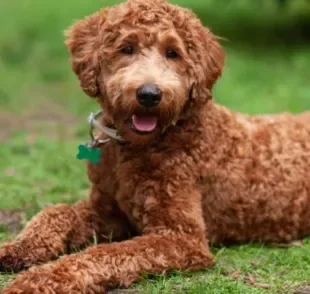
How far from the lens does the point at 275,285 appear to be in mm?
5336

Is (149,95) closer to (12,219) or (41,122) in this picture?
(12,219)

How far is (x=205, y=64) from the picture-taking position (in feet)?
18.5

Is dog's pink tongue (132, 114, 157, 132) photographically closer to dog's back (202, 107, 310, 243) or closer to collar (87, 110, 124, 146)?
collar (87, 110, 124, 146)

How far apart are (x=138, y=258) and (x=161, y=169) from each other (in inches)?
26.0

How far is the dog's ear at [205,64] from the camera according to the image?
5.59 m

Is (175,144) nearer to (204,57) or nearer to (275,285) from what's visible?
(204,57)

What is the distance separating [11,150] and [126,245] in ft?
11.6

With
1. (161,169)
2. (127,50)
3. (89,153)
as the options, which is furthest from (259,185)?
(127,50)

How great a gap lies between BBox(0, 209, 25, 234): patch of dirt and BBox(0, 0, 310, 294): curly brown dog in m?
0.63

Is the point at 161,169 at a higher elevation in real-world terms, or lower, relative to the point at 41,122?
lower

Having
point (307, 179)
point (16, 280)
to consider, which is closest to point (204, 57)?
point (307, 179)

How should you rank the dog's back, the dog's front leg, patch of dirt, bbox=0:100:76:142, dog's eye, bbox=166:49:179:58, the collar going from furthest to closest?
patch of dirt, bbox=0:100:76:142
the dog's back
the collar
dog's eye, bbox=166:49:179:58
the dog's front leg

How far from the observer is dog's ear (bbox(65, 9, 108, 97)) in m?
5.60

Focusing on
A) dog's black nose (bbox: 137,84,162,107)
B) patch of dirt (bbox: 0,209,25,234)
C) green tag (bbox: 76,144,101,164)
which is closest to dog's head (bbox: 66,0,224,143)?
dog's black nose (bbox: 137,84,162,107)
